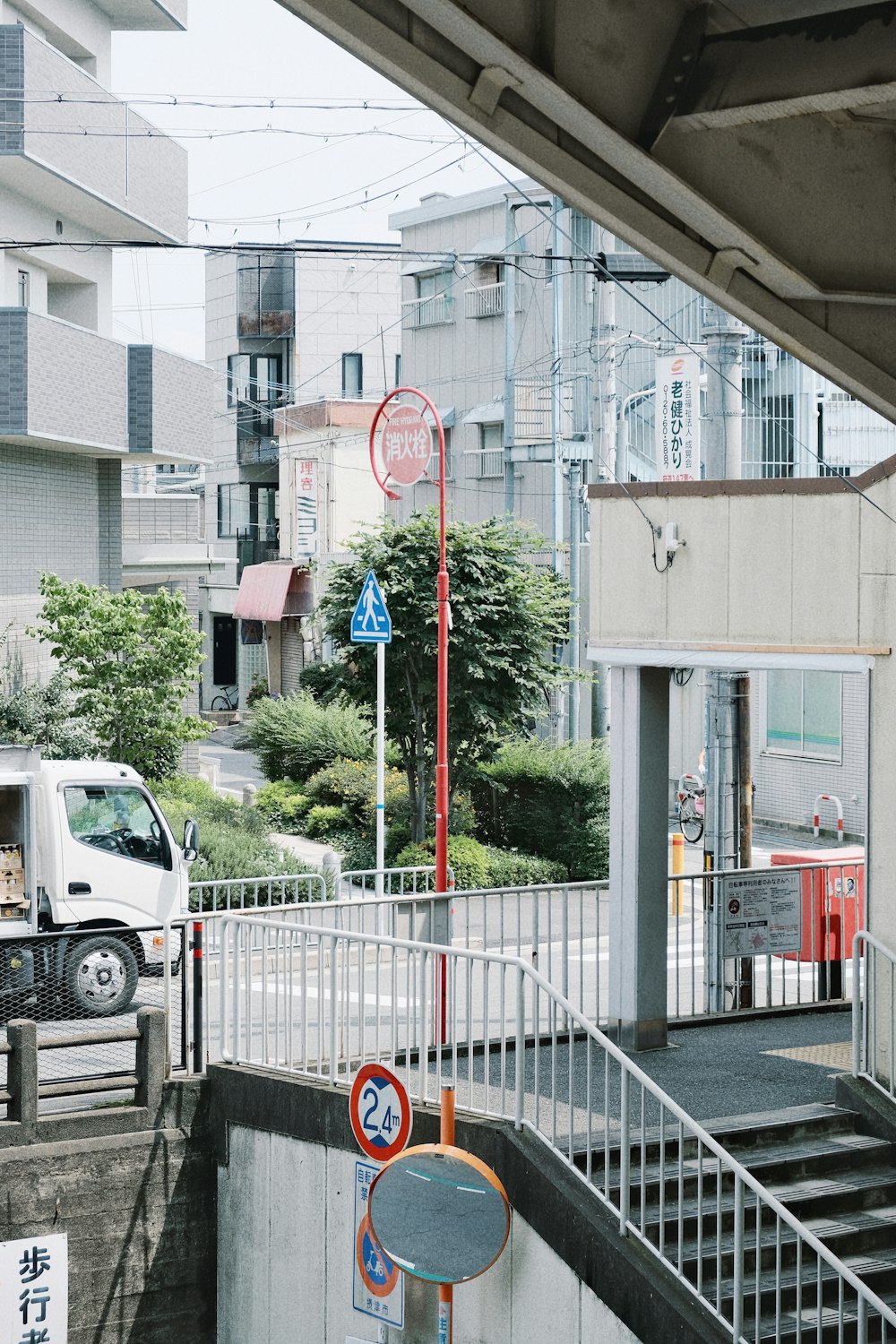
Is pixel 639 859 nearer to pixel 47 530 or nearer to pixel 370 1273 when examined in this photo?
pixel 370 1273

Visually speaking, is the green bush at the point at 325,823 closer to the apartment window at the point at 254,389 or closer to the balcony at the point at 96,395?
the balcony at the point at 96,395

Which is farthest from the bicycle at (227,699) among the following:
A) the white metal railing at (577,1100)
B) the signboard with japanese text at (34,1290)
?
the signboard with japanese text at (34,1290)

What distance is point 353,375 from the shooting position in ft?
172

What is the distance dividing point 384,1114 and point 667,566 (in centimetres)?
458

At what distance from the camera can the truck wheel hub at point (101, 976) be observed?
12648 millimetres

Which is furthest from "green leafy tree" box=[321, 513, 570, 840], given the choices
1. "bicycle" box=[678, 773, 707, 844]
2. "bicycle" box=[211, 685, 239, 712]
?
"bicycle" box=[211, 685, 239, 712]

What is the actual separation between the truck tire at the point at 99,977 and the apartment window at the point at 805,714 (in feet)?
57.1

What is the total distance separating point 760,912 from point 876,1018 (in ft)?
9.84

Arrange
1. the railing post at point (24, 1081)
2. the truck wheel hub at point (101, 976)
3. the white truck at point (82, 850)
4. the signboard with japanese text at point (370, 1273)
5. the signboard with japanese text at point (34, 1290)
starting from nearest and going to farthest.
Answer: the signboard with japanese text at point (370, 1273), the signboard with japanese text at point (34, 1290), the railing post at point (24, 1081), the truck wheel hub at point (101, 976), the white truck at point (82, 850)

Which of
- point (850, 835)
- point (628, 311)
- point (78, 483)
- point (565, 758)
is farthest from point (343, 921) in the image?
point (628, 311)

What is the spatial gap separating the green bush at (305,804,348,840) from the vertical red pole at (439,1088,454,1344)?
56.8ft

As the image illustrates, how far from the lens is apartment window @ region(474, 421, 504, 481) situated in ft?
127

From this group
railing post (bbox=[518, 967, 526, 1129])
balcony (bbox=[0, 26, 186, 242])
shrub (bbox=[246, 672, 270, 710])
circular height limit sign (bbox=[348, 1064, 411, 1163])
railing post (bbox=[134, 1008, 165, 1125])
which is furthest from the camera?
shrub (bbox=[246, 672, 270, 710])

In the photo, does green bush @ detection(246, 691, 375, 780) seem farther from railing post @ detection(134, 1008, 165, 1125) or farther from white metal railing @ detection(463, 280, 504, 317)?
railing post @ detection(134, 1008, 165, 1125)
